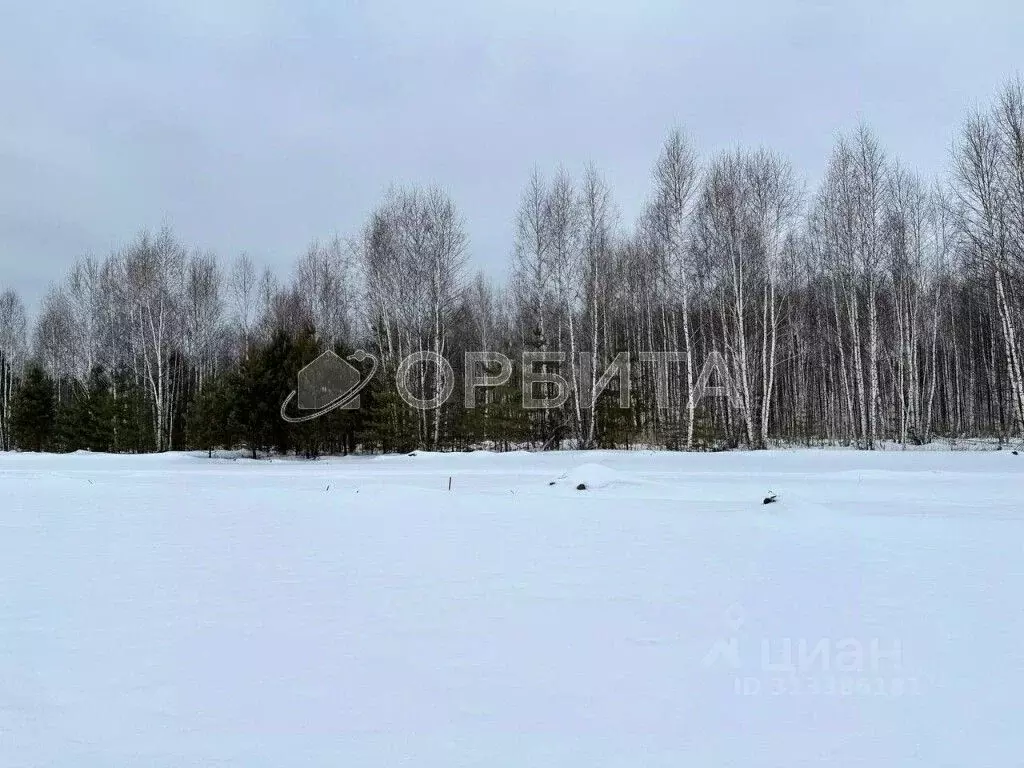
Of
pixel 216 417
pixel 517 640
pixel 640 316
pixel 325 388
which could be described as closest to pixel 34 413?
pixel 216 417

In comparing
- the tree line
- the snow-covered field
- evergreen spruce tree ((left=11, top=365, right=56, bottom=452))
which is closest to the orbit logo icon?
the tree line

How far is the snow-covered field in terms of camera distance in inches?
87.2

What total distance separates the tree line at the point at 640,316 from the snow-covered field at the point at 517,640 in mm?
13056

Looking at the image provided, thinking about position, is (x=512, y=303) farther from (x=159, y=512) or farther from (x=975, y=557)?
(x=975, y=557)

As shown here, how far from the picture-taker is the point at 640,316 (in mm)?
26922

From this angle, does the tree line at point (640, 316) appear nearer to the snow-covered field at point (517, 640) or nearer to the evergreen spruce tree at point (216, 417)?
the evergreen spruce tree at point (216, 417)

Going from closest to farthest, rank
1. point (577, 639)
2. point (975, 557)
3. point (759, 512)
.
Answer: point (577, 639), point (975, 557), point (759, 512)

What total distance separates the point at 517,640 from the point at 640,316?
2488 centimetres

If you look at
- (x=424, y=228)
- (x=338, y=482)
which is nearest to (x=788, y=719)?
(x=338, y=482)

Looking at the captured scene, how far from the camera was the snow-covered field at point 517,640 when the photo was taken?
7.27 ft

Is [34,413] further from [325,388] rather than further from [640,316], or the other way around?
[640,316]

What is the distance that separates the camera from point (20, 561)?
4.80 metres

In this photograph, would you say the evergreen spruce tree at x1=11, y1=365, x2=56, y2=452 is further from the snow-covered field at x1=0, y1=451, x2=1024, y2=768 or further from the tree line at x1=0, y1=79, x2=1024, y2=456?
the snow-covered field at x1=0, y1=451, x2=1024, y2=768

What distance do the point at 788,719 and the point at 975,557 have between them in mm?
3424
